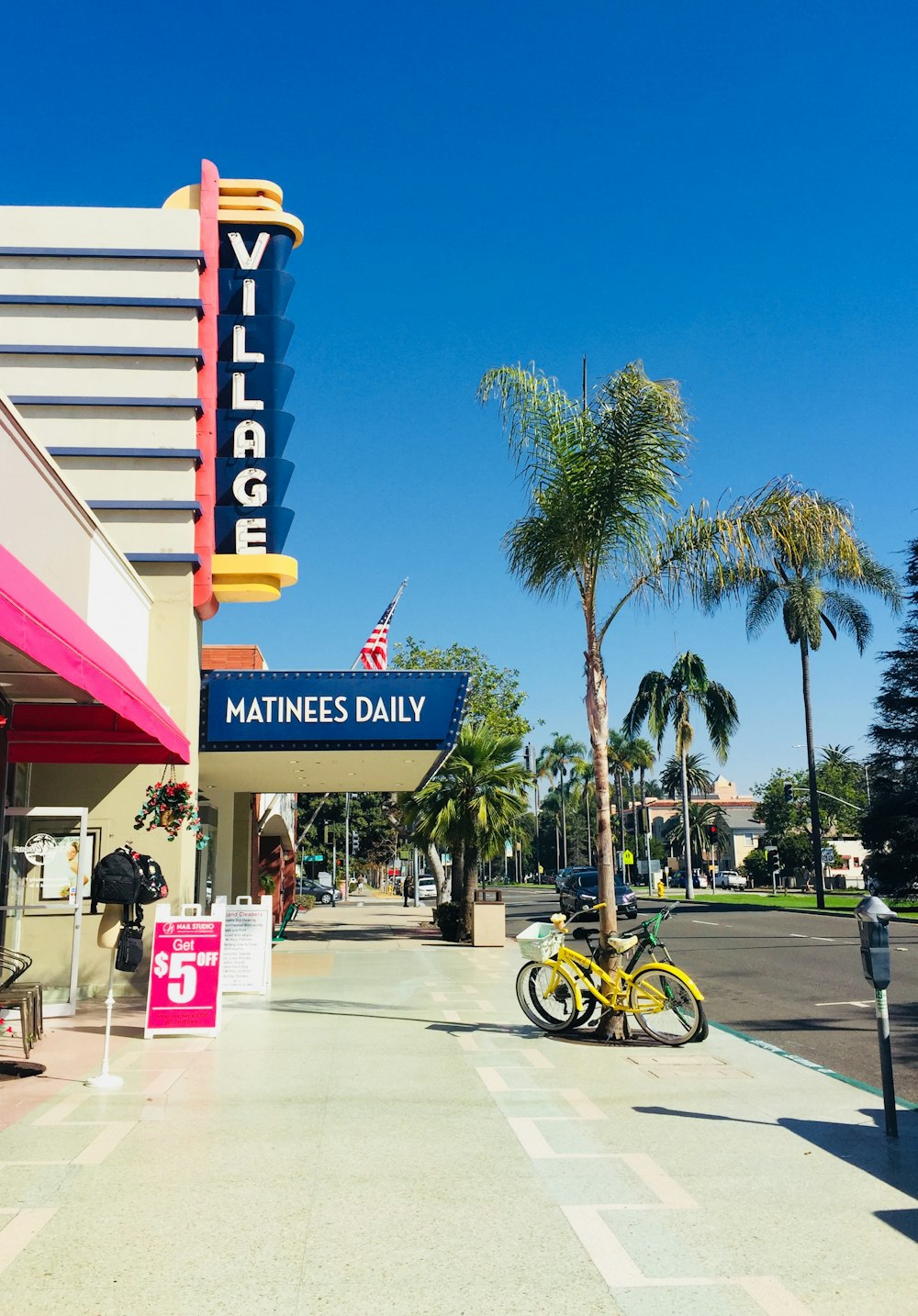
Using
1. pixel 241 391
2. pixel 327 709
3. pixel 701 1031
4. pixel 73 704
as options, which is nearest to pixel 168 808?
pixel 73 704

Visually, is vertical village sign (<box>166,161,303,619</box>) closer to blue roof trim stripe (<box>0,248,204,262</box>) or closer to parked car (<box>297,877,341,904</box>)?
blue roof trim stripe (<box>0,248,204,262</box>)

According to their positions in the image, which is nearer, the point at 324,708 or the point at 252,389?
the point at 252,389

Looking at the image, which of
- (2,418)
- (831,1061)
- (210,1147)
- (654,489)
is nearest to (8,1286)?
(210,1147)

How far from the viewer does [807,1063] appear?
32.2 ft

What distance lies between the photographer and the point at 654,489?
12.5m

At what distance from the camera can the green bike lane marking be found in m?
8.28

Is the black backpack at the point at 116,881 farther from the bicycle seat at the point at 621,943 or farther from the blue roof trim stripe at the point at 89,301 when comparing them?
the blue roof trim stripe at the point at 89,301

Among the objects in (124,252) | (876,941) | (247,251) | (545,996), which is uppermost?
(247,251)

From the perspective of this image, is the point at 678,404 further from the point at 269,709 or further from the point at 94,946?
the point at 94,946

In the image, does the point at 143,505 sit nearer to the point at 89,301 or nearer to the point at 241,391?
the point at 241,391

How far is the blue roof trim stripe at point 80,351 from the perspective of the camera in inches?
590

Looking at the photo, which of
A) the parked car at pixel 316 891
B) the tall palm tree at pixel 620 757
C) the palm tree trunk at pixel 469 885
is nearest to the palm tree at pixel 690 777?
the tall palm tree at pixel 620 757

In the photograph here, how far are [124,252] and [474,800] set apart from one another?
1540 cm

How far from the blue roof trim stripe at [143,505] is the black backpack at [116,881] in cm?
634
